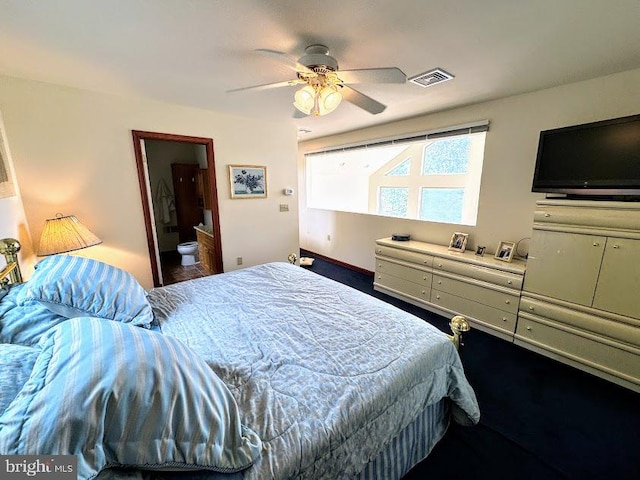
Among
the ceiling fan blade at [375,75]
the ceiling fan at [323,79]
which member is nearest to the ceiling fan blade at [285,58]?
the ceiling fan at [323,79]

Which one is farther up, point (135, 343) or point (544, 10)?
point (544, 10)

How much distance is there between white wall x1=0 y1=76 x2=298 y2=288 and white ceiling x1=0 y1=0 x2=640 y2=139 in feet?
0.87

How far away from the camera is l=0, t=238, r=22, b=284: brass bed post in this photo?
150cm

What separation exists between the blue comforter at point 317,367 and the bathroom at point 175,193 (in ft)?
11.5

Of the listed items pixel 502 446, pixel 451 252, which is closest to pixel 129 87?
pixel 451 252

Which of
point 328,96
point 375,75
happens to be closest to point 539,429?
point 375,75

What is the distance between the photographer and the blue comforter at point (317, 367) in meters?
0.91

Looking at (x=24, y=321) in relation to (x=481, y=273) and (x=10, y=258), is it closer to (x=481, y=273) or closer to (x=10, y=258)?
(x=10, y=258)

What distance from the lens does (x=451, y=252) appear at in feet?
9.71

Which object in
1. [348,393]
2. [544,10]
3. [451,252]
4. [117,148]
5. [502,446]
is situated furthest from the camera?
[451,252]

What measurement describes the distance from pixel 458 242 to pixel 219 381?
299 centimetres

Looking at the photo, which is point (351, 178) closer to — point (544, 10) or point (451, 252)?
point (451, 252)

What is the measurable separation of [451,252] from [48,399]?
10.5 feet

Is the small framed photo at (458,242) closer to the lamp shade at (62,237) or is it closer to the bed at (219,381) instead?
the bed at (219,381)
